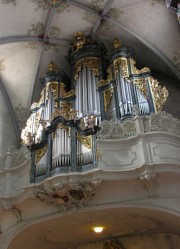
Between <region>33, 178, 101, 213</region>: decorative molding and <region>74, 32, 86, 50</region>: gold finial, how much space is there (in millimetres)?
5644

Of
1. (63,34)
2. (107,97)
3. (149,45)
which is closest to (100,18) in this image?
(63,34)

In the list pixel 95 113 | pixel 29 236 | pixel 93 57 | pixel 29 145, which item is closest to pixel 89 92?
pixel 95 113

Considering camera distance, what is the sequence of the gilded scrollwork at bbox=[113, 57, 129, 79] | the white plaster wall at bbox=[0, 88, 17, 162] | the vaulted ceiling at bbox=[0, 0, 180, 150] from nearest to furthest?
1. the gilded scrollwork at bbox=[113, 57, 129, 79]
2. the vaulted ceiling at bbox=[0, 0, 180, 150]
3. the white plaster wall at bbox=[0, 88, 17, 162]

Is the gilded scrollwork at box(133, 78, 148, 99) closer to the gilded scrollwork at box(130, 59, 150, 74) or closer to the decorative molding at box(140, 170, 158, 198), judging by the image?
the gilded scrollwork at box(130, 59, 150, 74)

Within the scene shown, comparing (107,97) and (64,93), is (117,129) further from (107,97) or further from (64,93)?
(64,93)

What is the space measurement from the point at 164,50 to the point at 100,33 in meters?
2.33

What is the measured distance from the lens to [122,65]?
1028 centimetres

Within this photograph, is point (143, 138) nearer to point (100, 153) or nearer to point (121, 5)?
point (100, 153)

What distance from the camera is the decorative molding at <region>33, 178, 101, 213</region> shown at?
7.18 m

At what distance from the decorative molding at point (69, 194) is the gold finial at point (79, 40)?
564cm

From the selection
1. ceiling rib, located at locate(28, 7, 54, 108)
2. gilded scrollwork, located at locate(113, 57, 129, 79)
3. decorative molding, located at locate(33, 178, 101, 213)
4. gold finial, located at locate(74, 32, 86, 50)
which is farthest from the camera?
gold finial, located at locate(74, 32, 86, 50)

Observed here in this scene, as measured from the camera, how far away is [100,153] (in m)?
7.44

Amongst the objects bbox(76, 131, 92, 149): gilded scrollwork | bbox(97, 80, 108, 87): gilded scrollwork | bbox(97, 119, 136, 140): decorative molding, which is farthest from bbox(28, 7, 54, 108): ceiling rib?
bbox(97, 119, 136, 140): decorative molding

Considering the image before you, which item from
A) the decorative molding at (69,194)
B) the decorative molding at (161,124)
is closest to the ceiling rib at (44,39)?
the decorative molding at (69,194)
